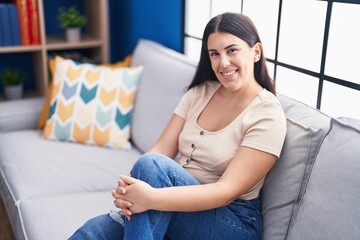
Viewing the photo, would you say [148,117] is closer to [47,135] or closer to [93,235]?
[47,135]

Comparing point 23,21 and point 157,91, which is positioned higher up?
point 23,21

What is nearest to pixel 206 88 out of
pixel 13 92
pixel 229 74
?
pixel 229 74

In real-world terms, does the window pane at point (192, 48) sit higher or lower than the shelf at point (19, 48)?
higher

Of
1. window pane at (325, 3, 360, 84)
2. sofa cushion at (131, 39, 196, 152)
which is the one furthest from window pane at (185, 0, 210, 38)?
window pane at (325, 3, 360, 84)

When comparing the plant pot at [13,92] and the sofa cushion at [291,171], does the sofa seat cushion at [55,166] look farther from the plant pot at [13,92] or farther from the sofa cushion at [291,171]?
the sofa cushion at [291,171]

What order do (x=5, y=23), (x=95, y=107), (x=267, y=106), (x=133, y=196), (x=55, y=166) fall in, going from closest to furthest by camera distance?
(x=133, y=196) → (x=267, y=106) → (x=55, y=166) → (x=95, y=107) → (x=5, y=23)

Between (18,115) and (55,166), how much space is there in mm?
603

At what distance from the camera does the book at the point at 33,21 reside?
8.97ft

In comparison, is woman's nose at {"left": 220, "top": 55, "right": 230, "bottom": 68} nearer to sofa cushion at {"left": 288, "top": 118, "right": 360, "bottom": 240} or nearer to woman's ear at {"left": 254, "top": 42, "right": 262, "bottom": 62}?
woman's ear at {"left": 254, "top": 42, "right": 262, "bottom": 62}

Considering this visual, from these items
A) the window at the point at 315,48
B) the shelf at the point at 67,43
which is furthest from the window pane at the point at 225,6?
the shelf at the point at 67,43

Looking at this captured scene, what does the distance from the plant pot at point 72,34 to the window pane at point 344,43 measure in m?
1.82

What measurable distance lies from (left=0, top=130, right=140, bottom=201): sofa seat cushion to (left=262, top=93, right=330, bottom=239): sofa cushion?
0.80m

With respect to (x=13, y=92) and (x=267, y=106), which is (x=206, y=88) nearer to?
(x=267, y=106)

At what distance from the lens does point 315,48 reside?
166 centimetres
